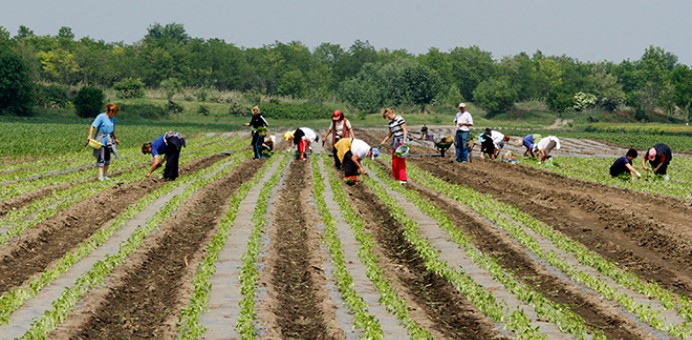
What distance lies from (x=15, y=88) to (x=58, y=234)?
203 ft

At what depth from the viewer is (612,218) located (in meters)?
14.0

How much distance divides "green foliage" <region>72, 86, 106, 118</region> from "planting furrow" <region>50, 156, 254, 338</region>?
6058 centimetres

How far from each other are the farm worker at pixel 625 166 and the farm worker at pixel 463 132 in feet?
13.8

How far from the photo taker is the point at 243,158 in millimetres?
27672

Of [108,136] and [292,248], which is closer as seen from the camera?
[292,248]

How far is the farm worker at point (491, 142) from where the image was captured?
88.2 ft

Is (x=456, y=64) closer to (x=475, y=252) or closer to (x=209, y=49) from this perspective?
(x=209, y=49)

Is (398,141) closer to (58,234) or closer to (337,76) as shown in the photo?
(58,234)

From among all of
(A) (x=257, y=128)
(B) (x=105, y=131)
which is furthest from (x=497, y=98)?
(B) (x=105, y=131)

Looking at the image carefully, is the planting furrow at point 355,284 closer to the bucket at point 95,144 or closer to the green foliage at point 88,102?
the bucket at point 95,144

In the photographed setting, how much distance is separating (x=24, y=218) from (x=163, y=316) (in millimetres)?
6378

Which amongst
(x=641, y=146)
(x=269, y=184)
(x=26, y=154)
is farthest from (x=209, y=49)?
(x=269, y=184)

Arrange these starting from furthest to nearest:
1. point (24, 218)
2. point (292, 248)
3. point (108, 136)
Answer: point (108, 136) < point (24, 218) < point (292, 248)

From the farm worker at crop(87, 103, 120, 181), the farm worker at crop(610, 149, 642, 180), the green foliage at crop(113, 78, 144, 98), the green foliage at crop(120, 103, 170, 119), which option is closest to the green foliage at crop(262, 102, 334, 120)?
the green foliage at crop(120, 103, 170, 119)
